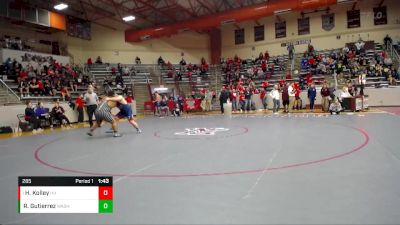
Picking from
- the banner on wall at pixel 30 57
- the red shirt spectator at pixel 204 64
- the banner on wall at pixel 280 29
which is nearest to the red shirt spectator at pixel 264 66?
the banner on wall at pixel 280 29

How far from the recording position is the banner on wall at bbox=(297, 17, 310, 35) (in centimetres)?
2623

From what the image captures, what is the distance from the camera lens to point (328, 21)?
25562mm

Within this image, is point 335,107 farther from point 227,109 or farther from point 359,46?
point 359,46

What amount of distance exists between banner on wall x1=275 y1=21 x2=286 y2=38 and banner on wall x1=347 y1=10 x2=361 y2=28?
15.8 ft

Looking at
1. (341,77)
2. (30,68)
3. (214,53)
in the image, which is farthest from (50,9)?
(341,77)

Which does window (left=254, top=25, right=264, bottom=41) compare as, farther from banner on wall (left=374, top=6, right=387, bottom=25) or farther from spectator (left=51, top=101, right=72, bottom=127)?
spectator (left=51, top=101, right=72, bottom=127)

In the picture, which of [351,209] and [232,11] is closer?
[351,209]

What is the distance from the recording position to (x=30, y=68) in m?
19.4

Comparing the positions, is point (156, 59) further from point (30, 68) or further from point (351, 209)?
point (351, 209)

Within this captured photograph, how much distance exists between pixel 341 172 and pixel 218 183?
64.9 inches

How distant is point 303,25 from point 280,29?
73.6 inches

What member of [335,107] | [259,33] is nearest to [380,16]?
[259,33]

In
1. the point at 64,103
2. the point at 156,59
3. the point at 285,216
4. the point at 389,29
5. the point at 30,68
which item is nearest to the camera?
the point at 285,216

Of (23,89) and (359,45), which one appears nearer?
(23,89)
